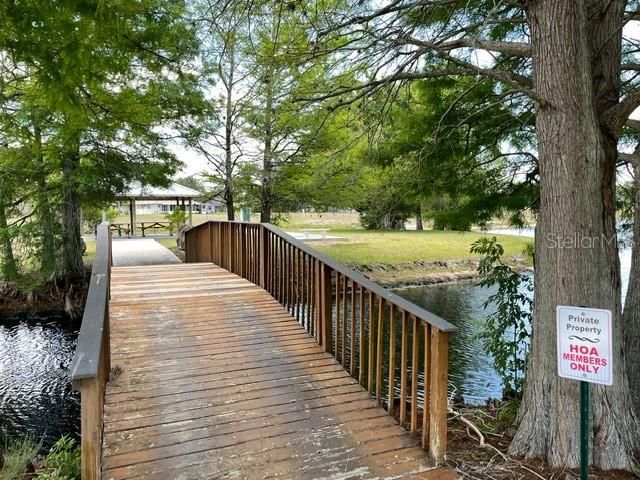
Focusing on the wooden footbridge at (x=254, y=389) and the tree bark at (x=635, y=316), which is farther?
the tree bark at (x=635, y=316)

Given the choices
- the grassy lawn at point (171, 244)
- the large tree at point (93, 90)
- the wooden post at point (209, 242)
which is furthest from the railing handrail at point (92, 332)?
the grassy lawn at point (171, 244)

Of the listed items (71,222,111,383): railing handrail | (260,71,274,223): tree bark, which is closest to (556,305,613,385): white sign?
(71,222,111,383): railing handrail

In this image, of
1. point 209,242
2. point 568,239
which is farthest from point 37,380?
point 568,239

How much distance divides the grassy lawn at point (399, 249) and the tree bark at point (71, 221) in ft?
26.4

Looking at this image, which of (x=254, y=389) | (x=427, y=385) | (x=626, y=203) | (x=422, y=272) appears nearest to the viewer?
(x=427, y=385)

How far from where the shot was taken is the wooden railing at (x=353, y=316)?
269 centimetres

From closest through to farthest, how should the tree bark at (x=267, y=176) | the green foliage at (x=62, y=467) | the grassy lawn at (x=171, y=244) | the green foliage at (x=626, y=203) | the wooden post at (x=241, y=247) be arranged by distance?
1. the green foliage at (x=62, y=467)
2. the green foliage at (x=626, y=203)
3. the wooden post at (x=241, y=247)
4. the tree bark at (x=267, y=176)
5. the grassy lawn at (x=171, y=244)

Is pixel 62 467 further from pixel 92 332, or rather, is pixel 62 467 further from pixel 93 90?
pixel 93 90

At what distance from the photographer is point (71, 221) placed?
1223 cm

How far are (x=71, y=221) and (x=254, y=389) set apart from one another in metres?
10.9

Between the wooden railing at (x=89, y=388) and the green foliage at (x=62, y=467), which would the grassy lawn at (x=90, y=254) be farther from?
the wooden railing at (x=89, y=388)

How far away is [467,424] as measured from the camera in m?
3.31

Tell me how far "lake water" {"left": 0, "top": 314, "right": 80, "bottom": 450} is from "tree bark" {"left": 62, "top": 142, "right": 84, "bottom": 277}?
1.80 m

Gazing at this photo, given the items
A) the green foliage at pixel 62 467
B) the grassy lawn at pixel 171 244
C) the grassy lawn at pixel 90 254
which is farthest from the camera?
the grassy lawn at pixel 171 244
